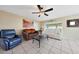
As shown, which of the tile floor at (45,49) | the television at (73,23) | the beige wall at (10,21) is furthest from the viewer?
the television at (73,23)

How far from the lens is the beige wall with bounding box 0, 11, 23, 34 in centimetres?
421

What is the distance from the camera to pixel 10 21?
4738mm

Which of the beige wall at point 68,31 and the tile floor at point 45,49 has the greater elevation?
the beige wall at point 68,31

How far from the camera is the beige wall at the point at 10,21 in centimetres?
421

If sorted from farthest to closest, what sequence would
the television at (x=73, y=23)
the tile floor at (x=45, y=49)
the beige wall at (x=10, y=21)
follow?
1. the television at (x=73, y=23)
2. the beige wall at (x=10, y=21)
3. the tile floor at (x=45, y=49)

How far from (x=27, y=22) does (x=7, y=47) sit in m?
3.62

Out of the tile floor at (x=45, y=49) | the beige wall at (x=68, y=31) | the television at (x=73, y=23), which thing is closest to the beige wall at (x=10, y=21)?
the tile floor at (x=45, y=49)

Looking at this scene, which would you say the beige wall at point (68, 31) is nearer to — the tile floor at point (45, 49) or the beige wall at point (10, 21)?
the tile floor at point (45, 49)

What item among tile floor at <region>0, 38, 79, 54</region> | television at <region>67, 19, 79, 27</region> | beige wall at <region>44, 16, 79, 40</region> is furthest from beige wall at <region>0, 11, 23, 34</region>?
television at <region>67, 19, 79, 27</region>

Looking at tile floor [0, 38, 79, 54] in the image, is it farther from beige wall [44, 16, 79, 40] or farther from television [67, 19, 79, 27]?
television [67, 19, 79, 27]

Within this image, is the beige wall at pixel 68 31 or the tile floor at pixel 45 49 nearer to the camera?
the tile floor at pixel 45 49

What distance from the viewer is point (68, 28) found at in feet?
18.6

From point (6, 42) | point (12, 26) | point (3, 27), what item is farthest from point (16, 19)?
point (6, 42)
